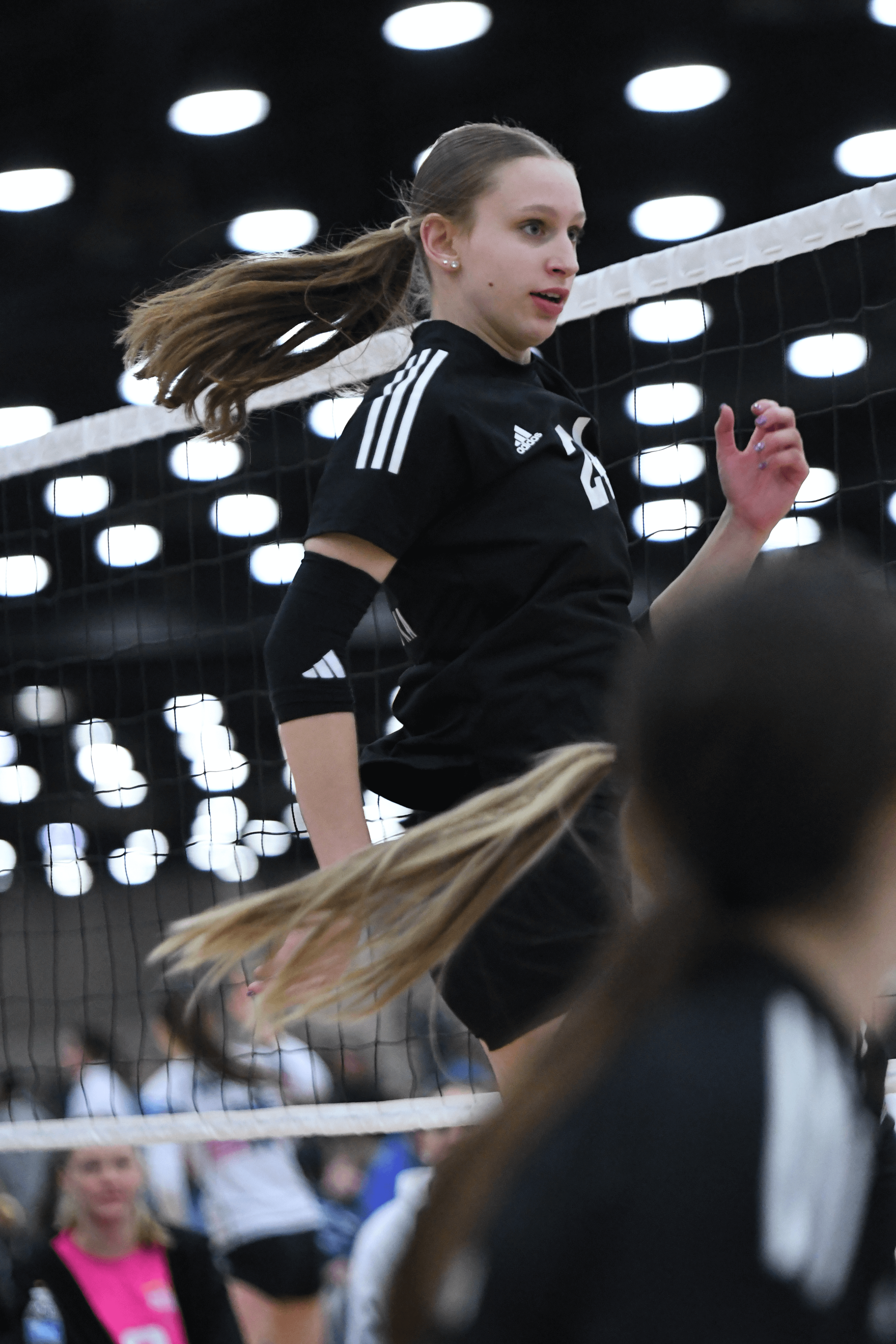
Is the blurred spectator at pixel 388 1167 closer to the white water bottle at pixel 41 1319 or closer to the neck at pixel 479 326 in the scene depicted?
the white water bottle at pixel 41 1319

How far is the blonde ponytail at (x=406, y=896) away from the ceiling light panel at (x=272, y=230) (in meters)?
5.18

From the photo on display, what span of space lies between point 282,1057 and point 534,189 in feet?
9.87

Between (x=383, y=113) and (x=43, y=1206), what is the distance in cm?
362

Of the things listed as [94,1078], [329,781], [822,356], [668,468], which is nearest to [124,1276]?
[94,1078]

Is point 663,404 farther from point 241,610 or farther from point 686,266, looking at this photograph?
point 686,266

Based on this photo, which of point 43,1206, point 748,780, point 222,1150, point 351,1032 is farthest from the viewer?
point 351,1032

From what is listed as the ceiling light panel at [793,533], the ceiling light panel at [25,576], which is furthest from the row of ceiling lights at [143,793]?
the ceiling light panel at [793,533]

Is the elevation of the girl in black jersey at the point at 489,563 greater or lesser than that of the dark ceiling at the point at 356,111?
lesser

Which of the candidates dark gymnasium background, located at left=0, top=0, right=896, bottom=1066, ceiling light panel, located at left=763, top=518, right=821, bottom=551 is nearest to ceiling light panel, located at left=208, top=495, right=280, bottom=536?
dark gymnasium background, located at left=0, top=0, right=896, bottom=1066

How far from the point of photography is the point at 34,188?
18.9ft

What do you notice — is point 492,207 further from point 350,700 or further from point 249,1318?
point 249,1318

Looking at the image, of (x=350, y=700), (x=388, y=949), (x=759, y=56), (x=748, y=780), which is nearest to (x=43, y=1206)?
(x=350, y=700)

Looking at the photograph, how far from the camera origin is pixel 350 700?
5.15 ft

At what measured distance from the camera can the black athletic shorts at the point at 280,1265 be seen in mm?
3199
